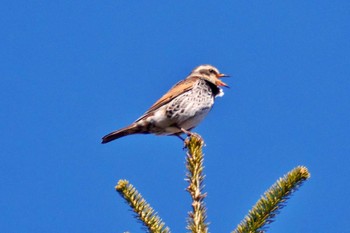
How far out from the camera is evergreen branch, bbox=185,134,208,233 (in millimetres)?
3215

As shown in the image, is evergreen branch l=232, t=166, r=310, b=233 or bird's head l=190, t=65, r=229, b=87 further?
bird's head l=190, t=65, r=229, b=87

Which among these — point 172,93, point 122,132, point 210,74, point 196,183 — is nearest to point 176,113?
point 172,93

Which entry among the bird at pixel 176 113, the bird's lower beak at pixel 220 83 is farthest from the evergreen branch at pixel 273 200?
the bird's lower beak at pixel 220 83

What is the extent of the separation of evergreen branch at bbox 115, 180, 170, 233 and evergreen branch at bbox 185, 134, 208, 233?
7.0 inches

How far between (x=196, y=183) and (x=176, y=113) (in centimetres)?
419

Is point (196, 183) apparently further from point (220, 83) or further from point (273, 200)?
point (220, 83)

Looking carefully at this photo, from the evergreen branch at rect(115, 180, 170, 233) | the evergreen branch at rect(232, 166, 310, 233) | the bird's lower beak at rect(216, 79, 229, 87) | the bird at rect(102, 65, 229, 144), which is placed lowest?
the evergreen branch at rect(232, 166, 310, 233)

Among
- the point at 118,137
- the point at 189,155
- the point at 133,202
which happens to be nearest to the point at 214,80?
the point at 118,137

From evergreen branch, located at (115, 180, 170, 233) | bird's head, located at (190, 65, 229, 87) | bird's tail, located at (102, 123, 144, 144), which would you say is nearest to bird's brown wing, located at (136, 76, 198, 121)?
bird's tail, located at (102, 123, 144, 144)

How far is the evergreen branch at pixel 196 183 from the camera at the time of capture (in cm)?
321

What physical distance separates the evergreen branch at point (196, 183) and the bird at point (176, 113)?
11.8 ft

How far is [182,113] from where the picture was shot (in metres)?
7.75

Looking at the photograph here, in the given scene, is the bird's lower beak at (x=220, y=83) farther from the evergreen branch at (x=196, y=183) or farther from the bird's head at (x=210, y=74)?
the evergreen branch at (x=196, y=183)

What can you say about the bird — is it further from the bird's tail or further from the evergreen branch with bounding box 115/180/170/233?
the evergreen branch with bounding box 115/180/170/233
